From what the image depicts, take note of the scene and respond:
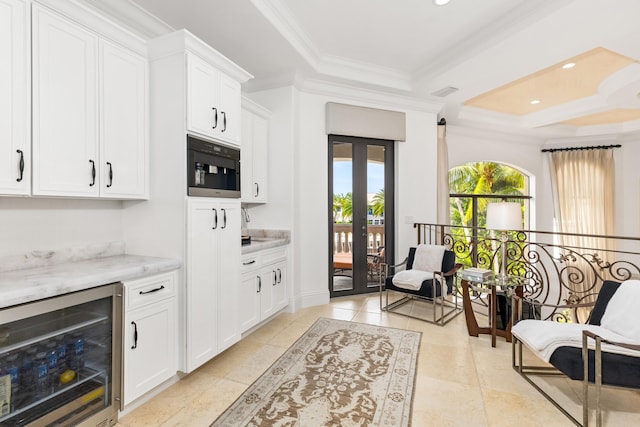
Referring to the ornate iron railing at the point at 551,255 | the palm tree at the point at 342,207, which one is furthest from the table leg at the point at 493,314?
the palm tree at the point at 342,207

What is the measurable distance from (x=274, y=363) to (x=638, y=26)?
422 centimetres

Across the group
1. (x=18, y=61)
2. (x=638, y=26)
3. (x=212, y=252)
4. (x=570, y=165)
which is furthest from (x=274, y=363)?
(x=570, y=165)

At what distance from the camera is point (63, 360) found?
167 centimetres

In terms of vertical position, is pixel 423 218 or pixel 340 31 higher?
pixel 340 31

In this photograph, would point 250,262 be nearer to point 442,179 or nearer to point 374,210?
point 374,210

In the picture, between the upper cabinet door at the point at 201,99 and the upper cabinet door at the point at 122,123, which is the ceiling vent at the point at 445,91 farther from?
the upper cabinet door at the point at 122,123

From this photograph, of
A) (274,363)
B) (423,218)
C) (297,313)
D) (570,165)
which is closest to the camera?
(274,363)

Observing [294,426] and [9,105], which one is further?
A: [294,426]

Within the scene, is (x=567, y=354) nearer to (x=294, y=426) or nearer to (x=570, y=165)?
(x=294, y=426)

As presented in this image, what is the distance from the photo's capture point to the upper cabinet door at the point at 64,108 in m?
1.71

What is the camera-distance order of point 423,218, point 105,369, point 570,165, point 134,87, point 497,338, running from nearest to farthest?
point 105,369 → point 134,87 → point 497,338 → point 423,218 → point 570,165

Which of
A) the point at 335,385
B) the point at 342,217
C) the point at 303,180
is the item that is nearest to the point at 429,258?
the point at 342,217

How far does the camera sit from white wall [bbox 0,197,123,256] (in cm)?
187

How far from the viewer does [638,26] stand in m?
2.70
